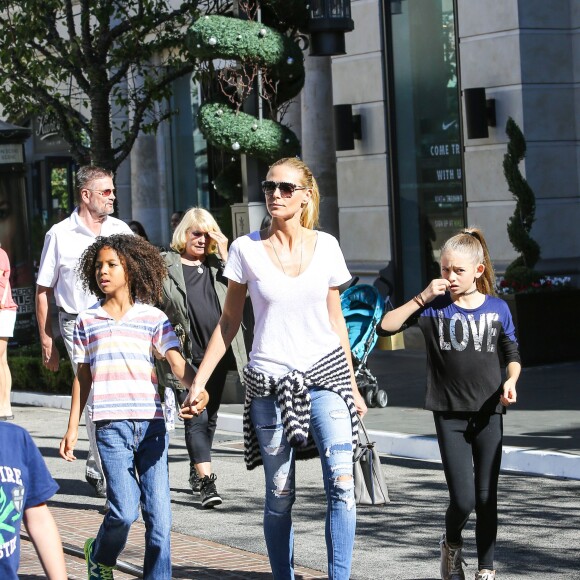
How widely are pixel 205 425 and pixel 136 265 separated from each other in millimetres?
2905

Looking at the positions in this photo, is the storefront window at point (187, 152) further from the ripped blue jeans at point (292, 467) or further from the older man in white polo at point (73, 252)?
the ripped blue jeans at point (292, 467)

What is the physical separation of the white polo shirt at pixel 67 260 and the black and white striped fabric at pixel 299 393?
3193mm

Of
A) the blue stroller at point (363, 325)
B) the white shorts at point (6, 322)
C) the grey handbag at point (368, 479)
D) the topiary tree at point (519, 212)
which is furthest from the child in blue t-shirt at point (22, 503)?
the topiary tree at point (519, 212)

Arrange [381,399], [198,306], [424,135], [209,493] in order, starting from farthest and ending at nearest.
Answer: [424,135], [381,399], [198,306], [209,493]

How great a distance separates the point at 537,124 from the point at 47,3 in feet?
18.9

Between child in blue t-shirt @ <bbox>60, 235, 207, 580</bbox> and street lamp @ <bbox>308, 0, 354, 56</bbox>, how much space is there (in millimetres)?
5950

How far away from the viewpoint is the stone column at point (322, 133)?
19.6m

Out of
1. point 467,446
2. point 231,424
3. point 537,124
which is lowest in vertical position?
point 231,424

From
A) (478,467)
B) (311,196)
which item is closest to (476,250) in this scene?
(311,196)

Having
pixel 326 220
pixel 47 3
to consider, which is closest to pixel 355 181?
pixel 326 220

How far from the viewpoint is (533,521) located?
7.89 m

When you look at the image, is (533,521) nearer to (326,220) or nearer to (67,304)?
(67,304)

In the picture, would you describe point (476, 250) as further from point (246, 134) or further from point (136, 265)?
point (246, 134)

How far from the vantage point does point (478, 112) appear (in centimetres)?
1617
